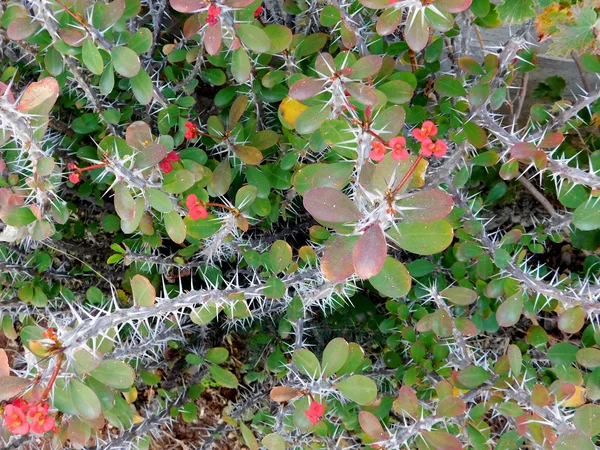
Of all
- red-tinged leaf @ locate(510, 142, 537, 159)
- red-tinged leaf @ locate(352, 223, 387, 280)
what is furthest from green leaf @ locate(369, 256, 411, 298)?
→ red-tinged leaf @ locate(510, 142, 537, 159)

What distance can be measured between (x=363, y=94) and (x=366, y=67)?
0.13m

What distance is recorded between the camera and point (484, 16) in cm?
140

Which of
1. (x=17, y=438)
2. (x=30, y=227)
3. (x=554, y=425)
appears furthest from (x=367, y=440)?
(x=30, y=227)

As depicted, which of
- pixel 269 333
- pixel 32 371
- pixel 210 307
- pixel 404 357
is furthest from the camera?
pixel 269 333

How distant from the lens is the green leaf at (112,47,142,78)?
126cm

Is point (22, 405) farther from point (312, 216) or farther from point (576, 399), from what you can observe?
point (576, 399)

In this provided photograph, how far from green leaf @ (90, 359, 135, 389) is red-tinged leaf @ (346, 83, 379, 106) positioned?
0.85m

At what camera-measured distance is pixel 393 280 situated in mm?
1089

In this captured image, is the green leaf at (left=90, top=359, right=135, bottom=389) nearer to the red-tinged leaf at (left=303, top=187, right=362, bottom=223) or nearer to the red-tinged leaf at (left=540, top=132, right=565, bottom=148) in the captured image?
the red-tinged leaf at (left=303, top=187, right=362, bottom=223)

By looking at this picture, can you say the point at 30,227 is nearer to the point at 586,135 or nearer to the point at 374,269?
the point at 374,269

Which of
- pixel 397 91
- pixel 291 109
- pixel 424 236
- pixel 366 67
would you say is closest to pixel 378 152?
pixel 424 236

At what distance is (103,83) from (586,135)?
1.87 meters

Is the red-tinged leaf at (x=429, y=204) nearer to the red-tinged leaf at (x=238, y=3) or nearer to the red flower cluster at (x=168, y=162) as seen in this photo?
the red-tinged leaf at (x=238, y=3)

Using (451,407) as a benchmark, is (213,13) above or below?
above
